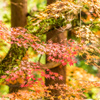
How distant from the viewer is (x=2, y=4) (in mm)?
7785

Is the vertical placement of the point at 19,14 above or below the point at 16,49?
above

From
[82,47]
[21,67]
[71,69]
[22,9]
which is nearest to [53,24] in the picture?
[82,47]

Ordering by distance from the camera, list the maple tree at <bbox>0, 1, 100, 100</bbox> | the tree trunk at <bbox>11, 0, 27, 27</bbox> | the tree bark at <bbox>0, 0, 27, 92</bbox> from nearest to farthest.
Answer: the maple tree at <bbox>0, 1, 100, 100</bbox>
the tree bark at <bbox>0, 0, 27, 92</bbox>
the tree trunk at <bbox>11, 0, 27, 27</bbox>

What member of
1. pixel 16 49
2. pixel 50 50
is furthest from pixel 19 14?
pixel 50 50

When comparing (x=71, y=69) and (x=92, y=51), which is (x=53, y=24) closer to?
(x=92, y=51)

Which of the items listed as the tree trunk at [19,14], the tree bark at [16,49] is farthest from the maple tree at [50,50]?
the tree trunk at [19,14]

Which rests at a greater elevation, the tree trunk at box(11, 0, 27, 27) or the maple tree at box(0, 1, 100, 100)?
the tree trunk at box(11, 0, 27, 27)

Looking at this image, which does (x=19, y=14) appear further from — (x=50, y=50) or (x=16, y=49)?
(x=50, y=50)

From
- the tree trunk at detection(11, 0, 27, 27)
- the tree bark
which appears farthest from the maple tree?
the tree trunk at detection(11, 0, 27, 27)

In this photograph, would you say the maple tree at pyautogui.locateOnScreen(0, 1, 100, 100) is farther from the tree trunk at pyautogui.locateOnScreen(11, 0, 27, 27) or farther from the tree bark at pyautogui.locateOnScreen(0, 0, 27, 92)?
the tree trunk at pyautogui.locateOnScreen(11, 0, 27, 27)

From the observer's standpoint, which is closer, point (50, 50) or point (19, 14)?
point (50, 50)

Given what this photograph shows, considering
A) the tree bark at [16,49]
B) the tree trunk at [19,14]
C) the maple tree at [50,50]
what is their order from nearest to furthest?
the maple tree at [50,50] < the tree bark at [16,49] < the tree trunk at [19,14]

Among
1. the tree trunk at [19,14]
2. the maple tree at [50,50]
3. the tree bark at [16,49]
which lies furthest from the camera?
the tree trunk at [19,14]

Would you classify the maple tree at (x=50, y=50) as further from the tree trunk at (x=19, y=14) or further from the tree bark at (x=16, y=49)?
the tree trunk at (x=19, y=14)
